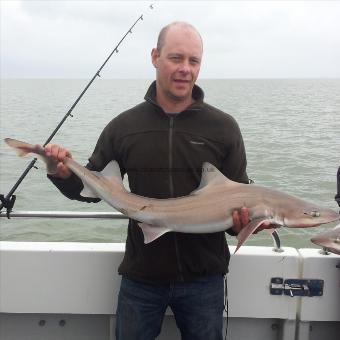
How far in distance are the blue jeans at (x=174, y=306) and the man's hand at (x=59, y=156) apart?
0.76 metres

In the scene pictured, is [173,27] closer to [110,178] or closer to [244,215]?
[110,178]

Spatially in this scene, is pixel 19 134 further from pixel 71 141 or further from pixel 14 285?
pixel 14 285

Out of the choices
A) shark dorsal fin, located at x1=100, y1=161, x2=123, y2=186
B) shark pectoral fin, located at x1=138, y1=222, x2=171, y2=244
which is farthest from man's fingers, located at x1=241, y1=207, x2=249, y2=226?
shark dorsal fin, located at x1=100, y1=161, x2=123, y2=186

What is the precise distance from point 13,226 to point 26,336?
6.58m

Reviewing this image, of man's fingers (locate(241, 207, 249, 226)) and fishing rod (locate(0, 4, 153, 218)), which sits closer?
man's fingers (locate(241, 207, 249, 226))

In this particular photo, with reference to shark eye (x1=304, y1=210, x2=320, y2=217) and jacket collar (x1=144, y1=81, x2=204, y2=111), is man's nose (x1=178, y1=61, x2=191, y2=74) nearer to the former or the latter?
jacket collar (x1=144, y1=81, x2=204, y2=111)

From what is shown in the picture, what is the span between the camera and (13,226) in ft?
32.0

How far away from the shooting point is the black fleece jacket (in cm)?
270

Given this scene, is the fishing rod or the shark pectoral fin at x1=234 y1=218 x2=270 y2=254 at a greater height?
the fishing rod

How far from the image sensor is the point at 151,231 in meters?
2.60

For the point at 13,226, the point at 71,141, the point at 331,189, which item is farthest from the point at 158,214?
the point at 71,141

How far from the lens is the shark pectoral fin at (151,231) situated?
2.58 meters

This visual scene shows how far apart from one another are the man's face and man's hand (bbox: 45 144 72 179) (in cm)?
72

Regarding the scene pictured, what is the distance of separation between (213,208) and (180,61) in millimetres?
876
